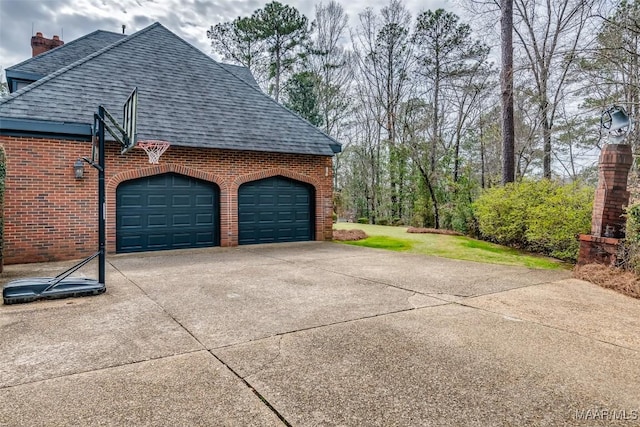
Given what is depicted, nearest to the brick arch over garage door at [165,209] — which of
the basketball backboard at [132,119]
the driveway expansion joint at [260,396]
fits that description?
the basketball backboard at [132,119]

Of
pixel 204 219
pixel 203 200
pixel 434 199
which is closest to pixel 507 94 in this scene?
pixel 434 199

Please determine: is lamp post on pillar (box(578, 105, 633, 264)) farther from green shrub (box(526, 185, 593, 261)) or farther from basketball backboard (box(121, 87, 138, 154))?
basketball backboard (box(121, 87, 138, 154))

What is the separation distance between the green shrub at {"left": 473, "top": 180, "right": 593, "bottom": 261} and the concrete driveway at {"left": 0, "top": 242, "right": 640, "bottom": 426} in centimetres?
259

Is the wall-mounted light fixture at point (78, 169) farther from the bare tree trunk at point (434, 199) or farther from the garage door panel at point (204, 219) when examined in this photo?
the bare tree trunk at point (434, 199)

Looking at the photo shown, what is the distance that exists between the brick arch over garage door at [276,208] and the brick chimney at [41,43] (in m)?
10.7

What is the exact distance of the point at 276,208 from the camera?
11.4m

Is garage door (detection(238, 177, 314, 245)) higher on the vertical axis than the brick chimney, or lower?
lower

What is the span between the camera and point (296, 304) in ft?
15.0

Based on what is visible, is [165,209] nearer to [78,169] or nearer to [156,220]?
[156,220]

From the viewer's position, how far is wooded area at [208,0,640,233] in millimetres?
12672

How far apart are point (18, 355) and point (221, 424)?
2.16 metres

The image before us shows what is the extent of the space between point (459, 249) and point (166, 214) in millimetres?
7811

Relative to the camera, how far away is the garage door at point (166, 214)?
933 centimetres

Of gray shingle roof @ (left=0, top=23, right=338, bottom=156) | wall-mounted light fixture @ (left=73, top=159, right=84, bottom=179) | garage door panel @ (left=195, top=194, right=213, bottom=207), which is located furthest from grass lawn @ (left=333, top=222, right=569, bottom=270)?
wall-mounted light fixture @ (left=73, top=159, right=84, bottom=179)
